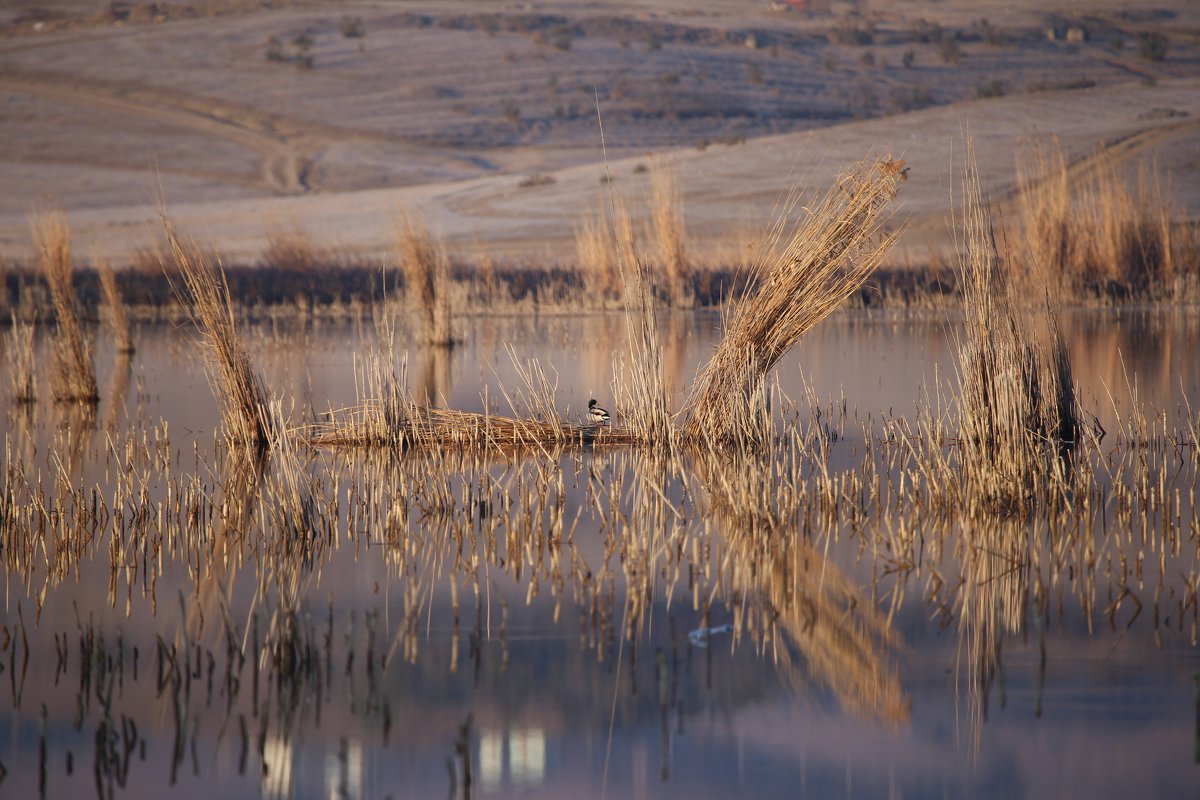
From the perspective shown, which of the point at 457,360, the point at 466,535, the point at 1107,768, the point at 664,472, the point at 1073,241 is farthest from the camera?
the point at 1073,241

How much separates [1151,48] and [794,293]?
76838 millimetres

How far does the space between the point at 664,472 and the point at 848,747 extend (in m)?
4.29

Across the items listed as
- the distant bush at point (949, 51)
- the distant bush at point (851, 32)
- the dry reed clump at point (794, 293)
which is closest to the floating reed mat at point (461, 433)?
the dry reed clump at point (794, 293)

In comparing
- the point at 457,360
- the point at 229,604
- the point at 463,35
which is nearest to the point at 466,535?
the point at 229,604

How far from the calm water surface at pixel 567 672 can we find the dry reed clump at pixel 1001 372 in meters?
0.96

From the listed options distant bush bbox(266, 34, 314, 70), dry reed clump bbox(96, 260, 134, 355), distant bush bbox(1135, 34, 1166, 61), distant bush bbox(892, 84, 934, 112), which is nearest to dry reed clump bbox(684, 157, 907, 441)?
dry reed clump bbox(96, 260, 134, 355)

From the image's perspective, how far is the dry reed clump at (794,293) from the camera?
28.7 ft

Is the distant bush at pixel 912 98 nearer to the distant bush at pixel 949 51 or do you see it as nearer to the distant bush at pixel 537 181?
the distant bush at pixel 949 51

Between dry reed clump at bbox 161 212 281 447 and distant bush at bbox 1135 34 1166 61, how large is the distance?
7746cm

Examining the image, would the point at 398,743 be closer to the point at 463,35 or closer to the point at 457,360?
the point at 457,360

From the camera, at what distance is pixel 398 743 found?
13.8 feet

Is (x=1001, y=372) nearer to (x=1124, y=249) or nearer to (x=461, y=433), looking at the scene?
(x=461, y=433)

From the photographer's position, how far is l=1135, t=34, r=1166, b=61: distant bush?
257 feet

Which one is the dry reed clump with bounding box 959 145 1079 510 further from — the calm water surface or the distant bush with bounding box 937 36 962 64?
the distant bush with bounding box 937 36 962 64
